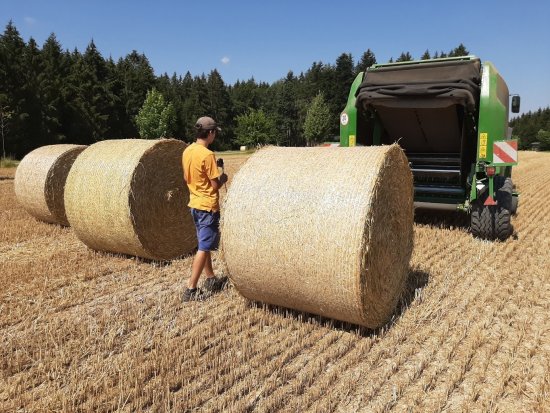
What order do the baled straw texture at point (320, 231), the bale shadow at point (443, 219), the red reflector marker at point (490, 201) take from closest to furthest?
the baled straw texture at point (320, 231) → the red reflector marker at point (490, 201) → the bale shadow at point (443, 219)

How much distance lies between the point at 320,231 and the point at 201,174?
1.53 m

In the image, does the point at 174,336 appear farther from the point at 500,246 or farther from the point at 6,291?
the point at 500,246

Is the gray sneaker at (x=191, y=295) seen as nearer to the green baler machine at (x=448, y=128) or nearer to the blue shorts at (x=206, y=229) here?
the blue shorts at (x=206, y=229)

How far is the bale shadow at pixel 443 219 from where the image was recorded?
24.8ft

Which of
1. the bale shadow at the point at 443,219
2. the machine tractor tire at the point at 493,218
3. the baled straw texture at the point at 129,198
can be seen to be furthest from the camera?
the bale shadow at the point at 443,219

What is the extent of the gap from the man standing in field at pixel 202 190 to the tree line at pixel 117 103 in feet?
80.2

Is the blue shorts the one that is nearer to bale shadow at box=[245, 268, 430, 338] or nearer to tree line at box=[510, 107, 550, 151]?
bale shadow at box=[245, 268, 430, 338]

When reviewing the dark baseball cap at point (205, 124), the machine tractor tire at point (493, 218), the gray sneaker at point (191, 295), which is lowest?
the gray sneaker at point (191, 295)

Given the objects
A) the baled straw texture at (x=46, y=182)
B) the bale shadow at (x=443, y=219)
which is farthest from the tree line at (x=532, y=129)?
the baled straw texture at (x=46, y=182)

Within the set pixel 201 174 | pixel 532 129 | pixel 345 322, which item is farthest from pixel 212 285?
pixel 532 129

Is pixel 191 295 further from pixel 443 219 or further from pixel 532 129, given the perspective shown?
pixel 532 129

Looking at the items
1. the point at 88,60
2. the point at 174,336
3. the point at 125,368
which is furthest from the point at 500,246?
the point at 88,60

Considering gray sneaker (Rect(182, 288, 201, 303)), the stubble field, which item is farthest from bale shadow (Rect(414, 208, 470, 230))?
gray sneaker (Rect(182, 288, 201, 303))

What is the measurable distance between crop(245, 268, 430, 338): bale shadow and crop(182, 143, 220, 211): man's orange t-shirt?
1066 mm
